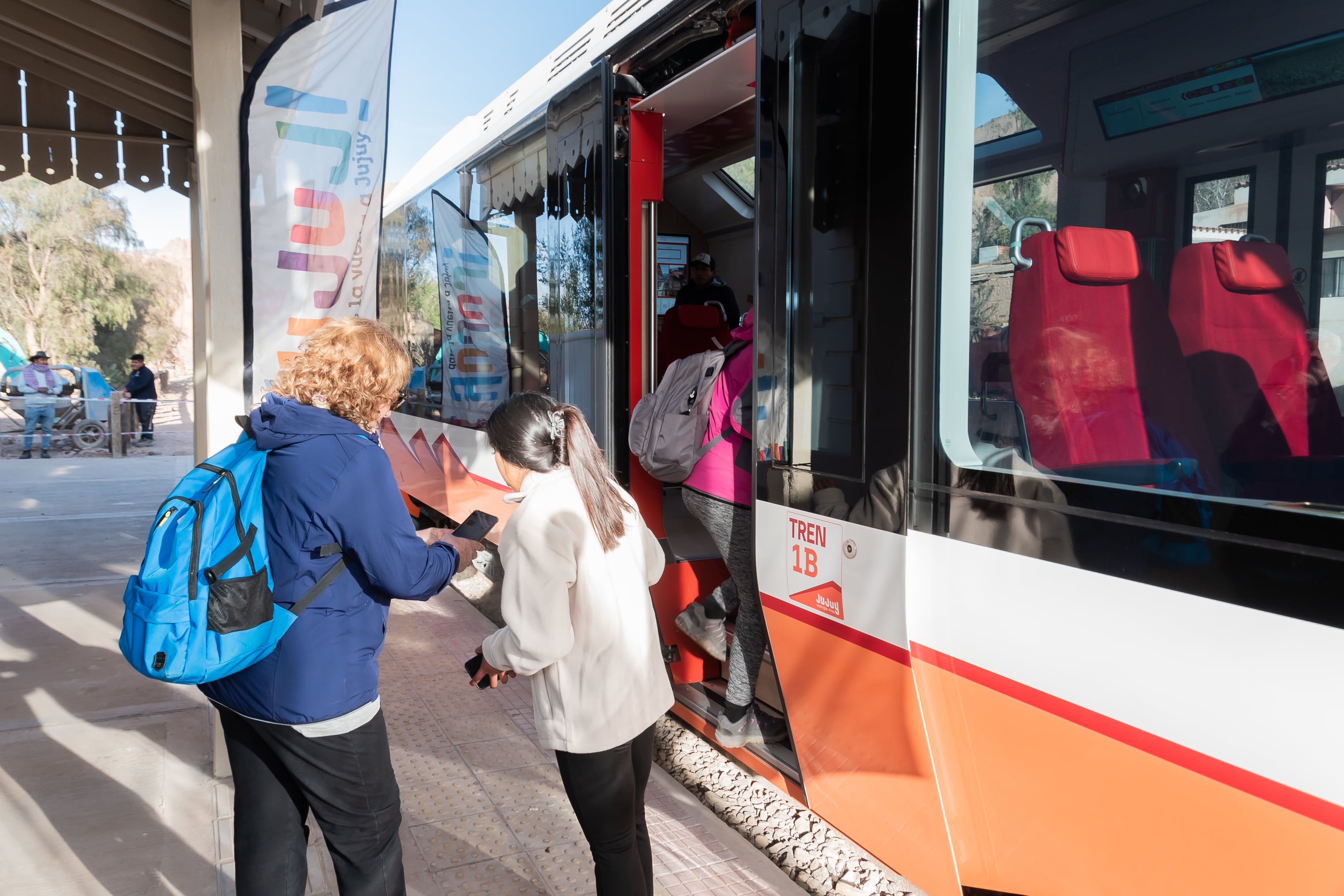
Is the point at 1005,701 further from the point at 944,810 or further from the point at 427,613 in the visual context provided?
the point at 427,613

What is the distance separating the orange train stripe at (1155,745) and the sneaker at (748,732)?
4.73 ft

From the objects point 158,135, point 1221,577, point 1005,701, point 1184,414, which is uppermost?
point 158,135

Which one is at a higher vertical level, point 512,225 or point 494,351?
point 512,225

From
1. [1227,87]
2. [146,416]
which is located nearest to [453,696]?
[1227,87]

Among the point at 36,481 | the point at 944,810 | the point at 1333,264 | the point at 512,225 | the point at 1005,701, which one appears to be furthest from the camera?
the point at 36,481

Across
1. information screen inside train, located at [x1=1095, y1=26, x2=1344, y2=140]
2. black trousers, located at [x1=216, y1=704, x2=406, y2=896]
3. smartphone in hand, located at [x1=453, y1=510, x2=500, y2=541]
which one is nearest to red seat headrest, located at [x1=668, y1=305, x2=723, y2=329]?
smartphone in hand, located at [x1=453, y1=510, x2=500, y2=541]

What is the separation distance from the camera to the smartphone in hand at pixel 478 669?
2.17 meters

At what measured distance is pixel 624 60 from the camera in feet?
12.3

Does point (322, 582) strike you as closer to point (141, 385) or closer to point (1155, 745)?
point (1155, 745)

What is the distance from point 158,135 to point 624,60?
16.7ft

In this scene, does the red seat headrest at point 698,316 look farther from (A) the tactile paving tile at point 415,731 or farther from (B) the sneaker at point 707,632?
A: (A) the tactile paving tile at point 415,731

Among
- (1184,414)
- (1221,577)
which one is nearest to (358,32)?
(1184,414)

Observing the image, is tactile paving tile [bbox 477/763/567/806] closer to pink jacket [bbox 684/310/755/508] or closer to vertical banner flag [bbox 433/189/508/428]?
pink jacket [bbox 684/310/755/508]

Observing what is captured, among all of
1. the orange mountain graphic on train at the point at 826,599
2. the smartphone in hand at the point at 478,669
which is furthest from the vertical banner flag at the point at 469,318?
the smartphone in hand at the point at 478,669
